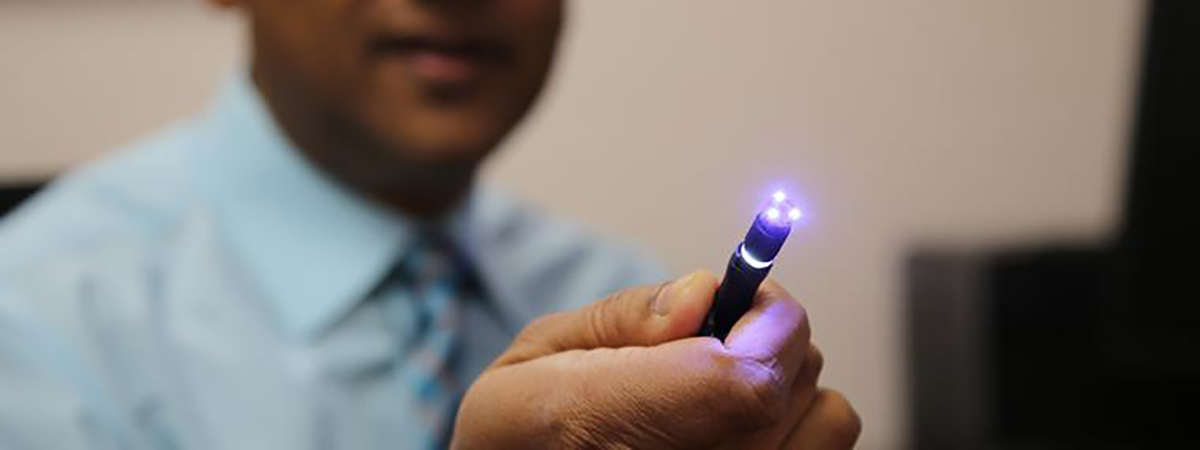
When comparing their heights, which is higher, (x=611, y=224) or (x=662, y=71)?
(x=662, y=71)

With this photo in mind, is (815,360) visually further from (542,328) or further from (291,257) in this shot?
(291,257)

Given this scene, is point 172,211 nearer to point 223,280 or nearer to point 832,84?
point 223,280

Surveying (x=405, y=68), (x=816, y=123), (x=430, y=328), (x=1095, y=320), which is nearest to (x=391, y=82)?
(x=405, y=68)

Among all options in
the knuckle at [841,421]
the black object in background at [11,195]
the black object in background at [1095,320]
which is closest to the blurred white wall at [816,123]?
the black object in background at [1095,320]

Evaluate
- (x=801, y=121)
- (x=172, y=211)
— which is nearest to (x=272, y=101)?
(x=172, y=211)

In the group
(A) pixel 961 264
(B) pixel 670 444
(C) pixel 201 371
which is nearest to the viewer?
(B) pixel 670 444

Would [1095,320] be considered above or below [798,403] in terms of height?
below

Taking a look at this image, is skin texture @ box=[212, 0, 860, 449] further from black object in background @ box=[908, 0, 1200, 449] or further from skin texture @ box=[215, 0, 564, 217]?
black object in background @ box=[908, 0, 1200, 449]

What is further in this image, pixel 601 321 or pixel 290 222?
pixel 290 222
